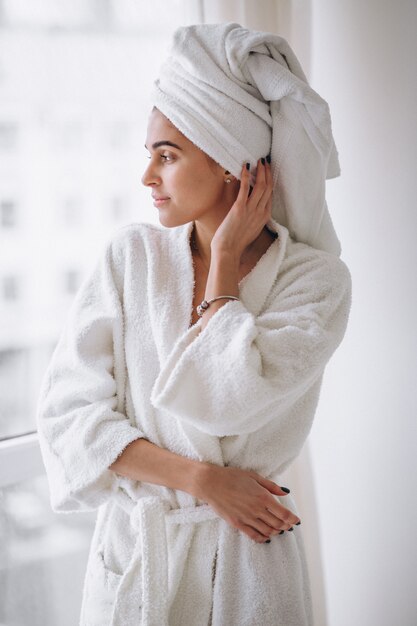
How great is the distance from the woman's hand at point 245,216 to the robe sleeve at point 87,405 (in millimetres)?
233

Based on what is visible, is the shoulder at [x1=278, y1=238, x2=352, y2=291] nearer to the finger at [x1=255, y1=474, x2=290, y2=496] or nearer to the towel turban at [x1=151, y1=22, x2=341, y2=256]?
the towel turban at [x1=151, y1=22, x2=341, y2=256]

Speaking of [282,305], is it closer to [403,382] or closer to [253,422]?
[253,422]

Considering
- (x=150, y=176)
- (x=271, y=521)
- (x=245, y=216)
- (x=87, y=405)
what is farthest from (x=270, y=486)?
(x=150, y=176)

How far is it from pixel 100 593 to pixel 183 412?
0.42m

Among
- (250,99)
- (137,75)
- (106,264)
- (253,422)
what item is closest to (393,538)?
(253,422)

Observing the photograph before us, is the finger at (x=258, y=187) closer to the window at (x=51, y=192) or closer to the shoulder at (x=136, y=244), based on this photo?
the shoulder at (x=136, y=244)

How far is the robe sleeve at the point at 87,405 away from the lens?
1122mm

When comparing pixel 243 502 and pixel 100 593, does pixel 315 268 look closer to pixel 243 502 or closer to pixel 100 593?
pixel 243 502

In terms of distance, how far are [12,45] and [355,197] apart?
83cm

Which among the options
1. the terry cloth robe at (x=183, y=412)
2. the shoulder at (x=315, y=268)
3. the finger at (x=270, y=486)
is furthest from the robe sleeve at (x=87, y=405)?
the shoulder at (x=315, y=268)

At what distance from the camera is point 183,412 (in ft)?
3.34

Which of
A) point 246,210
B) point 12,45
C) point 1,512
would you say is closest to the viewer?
point 246,210

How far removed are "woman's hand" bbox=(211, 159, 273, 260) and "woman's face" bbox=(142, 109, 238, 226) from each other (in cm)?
6

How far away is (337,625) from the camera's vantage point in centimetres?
173
